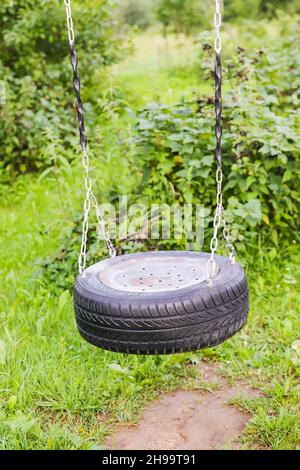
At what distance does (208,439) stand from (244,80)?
2966 mm

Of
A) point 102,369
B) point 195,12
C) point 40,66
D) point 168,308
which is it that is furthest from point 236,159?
point 195,12

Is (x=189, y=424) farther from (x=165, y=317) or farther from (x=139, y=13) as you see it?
(x=139, y=13)

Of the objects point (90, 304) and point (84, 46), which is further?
point (84, 46)

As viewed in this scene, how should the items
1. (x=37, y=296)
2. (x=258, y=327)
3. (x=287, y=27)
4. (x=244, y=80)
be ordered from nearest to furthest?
(x=258, y=327)
(x=37, y=296)
(x=244, y=80)
(x=287, y=27)

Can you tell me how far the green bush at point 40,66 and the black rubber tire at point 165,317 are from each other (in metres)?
4.33

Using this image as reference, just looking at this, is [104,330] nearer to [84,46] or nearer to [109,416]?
[109,416]

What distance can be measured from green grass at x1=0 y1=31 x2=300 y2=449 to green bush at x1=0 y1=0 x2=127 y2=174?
7.90 ft

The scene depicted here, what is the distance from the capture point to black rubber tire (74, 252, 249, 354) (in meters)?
2.35

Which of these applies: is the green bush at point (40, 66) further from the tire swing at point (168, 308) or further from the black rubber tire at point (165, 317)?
the black rubber tire at point (165, 317)

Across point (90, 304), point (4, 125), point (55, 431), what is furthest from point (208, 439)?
point (4, 125)

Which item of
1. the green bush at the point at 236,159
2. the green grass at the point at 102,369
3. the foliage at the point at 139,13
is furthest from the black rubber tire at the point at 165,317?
the foliage at the point at 139,13

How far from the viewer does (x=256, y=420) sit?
9.52 feet

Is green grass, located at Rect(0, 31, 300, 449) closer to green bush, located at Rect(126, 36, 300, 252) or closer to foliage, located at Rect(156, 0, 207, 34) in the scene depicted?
green bush, located at Rect(126, 36, 300, 252)
